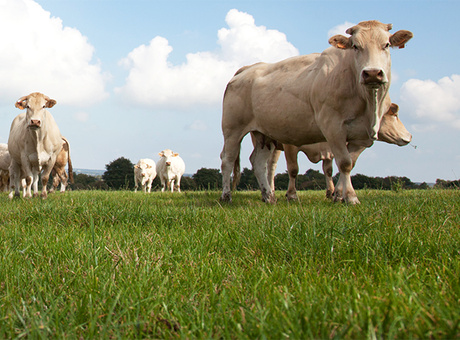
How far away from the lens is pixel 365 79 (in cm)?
528

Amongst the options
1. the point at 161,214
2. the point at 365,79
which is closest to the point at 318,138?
the point at 365,79

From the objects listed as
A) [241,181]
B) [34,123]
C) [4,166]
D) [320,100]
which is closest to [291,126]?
[320,100]

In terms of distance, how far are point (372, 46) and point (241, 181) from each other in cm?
1673

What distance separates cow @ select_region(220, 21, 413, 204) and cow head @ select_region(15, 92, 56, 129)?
13.8ft

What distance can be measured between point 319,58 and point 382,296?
567 centimetres

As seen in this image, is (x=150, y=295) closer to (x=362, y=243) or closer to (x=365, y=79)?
(x=362, y=243)

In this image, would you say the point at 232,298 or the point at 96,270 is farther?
the point at 96,270

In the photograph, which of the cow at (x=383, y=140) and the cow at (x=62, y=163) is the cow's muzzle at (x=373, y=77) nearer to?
the cow at (x=383, y=140)

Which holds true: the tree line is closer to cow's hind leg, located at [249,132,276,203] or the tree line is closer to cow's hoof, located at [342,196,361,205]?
cow's hind leg, located at [249,132,276,203]

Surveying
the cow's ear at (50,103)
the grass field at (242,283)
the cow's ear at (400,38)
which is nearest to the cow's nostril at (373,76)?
the cow's ear at (400,38)

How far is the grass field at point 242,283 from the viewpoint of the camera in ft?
4.77

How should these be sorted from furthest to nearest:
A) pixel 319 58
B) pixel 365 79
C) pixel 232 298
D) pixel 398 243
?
1. pixel 319 58
2. pixel 365 79
3. pixel 398 243
4. pixel 232 298

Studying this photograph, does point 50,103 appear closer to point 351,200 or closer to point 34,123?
point 34,123

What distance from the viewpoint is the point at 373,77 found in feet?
17.1
